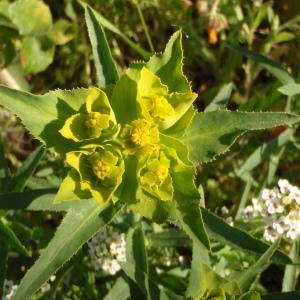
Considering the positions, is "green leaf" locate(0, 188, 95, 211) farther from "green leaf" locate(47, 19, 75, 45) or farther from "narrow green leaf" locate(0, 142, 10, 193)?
"green leaf" locate(47, 19, 75, 45)

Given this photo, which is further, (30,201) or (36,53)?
(36,53)

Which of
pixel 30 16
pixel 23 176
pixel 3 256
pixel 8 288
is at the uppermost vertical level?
pixel 30 16

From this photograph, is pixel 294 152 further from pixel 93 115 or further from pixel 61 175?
pixel 93 115

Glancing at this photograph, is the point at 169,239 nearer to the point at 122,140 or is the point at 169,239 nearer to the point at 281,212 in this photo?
the point at 281,212

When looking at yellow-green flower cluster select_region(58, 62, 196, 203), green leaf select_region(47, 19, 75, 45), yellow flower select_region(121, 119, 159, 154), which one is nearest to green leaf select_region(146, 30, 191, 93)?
yellow-green flower cluster select_region(58, 62, 196, 203)

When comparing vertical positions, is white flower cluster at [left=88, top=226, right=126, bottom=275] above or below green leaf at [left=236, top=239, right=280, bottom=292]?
below

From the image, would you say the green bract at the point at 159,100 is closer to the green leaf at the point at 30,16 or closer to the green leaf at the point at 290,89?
the green leaf at the point at 290,89

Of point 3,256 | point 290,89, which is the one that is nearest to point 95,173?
point 3,256
